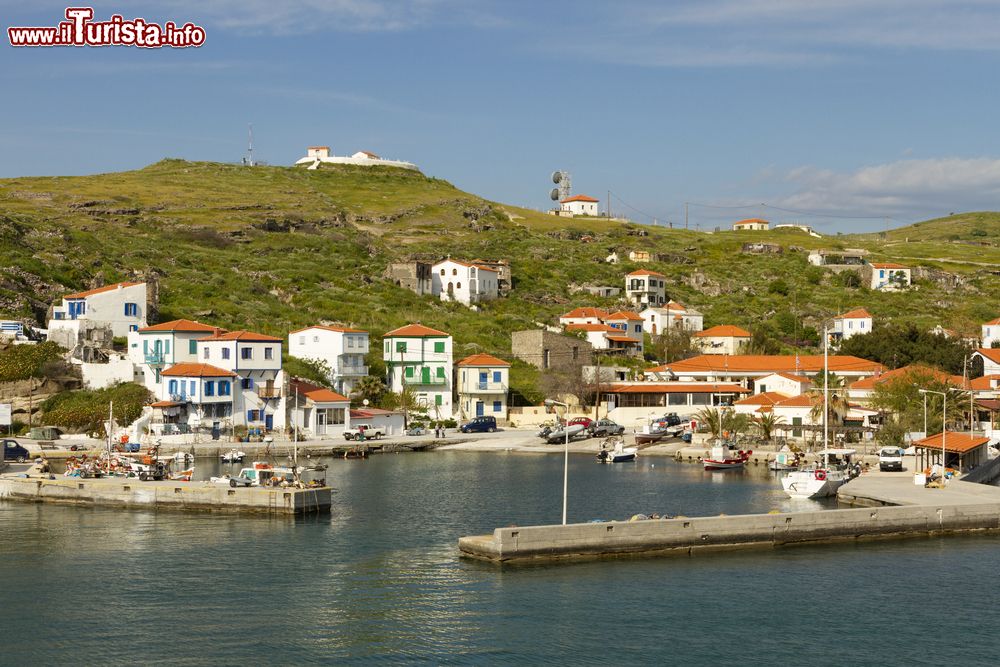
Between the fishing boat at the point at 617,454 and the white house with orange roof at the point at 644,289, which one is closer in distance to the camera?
the fishing boat at the point at 617,454

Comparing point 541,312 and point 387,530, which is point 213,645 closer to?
point 387,530

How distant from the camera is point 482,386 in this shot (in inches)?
4011

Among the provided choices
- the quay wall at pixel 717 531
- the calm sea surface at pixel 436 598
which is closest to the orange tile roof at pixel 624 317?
the calm sea surface at pixel 436 598

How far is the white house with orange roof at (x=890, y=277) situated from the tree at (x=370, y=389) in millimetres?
95359

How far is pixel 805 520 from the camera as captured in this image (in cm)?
4997

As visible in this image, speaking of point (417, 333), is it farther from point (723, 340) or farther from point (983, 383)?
point (983, 383)

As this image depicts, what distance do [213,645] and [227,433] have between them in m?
53.9

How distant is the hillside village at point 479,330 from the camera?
296 feet

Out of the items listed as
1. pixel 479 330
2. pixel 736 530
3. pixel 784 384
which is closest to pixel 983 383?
pixel 784 384

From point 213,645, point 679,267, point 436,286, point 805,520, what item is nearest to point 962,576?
point 805,520

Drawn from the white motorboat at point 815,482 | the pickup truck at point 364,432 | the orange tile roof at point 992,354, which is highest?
the orange tile roof at point 992,354

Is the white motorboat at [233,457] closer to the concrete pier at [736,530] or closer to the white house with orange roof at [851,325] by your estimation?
the concrete pier at [736,530]

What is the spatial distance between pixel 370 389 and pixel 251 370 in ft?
40.3

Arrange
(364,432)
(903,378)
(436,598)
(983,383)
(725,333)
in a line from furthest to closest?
1. (725,333)
2. (983,383)
3. (364,432)
4. (903,378)
5. (436,598)
